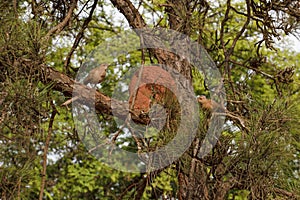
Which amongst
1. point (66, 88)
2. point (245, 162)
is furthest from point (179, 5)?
point (245, 162)

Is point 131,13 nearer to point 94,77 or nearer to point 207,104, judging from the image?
point 94,77

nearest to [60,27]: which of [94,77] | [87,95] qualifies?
[87,95]

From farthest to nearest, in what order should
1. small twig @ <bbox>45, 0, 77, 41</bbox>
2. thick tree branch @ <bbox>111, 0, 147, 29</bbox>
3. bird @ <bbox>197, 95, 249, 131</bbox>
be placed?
thick tree branch @ <bbox>111, 0, 147, 29</bbox>, bird @ <bbox>197, 95, 249, 131</bbox>, small twig @ <bbox>45, 0, 77, 41</bbox>

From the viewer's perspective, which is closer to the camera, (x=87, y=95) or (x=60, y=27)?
(x=60, y=27)

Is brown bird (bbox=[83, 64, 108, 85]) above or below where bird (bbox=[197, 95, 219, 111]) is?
above

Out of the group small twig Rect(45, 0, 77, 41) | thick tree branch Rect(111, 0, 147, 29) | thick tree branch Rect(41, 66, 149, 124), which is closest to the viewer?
small twig Rect(45, 0, 77, 41)

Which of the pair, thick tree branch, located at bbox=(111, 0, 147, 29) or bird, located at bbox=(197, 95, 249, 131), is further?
thick tree branch, located at bbox=(111, 0, 147, 29)

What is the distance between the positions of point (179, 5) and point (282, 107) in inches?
18.4

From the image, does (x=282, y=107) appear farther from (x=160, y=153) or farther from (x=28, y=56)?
(x=28, y=56)

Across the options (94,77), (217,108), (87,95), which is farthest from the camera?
(94,77)

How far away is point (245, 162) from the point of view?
1.29 meters

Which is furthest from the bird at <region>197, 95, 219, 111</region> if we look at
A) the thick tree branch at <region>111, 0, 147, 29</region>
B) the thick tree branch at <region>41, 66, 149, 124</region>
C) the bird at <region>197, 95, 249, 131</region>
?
the thick tree branch at <region>111, 0, 147, 29</region>

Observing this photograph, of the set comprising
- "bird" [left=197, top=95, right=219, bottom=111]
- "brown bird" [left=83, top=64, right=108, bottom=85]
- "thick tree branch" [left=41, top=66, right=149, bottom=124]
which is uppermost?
"brown bird" [left=83, top=64, right=108, bottom=85]

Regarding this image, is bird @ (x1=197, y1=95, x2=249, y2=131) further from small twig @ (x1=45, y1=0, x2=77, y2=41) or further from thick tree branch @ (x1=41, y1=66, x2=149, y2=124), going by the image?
small twig @ (x1=45, y1=0, x2=77, y2=41)
